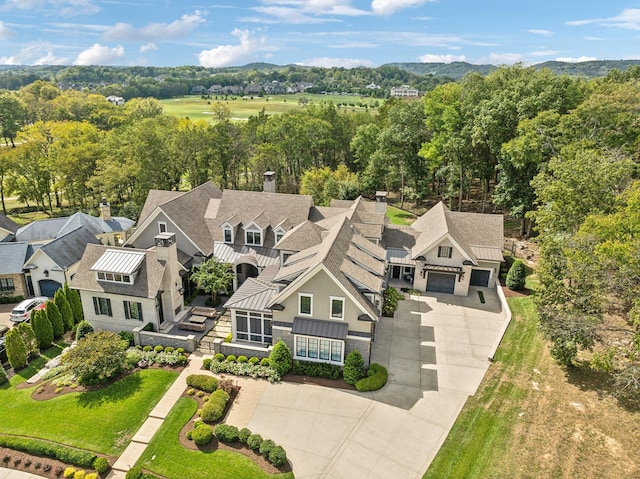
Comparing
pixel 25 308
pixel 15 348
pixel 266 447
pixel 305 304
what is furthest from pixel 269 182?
pixel 266 447

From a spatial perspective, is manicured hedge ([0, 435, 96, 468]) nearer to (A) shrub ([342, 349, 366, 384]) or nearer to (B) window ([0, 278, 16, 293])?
(A) shrub ([342, 349, 366, 384])

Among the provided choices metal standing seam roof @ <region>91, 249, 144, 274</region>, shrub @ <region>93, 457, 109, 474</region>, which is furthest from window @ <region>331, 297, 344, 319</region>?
metal standing seam roof @ <region>91, 249, 144, 274</region>

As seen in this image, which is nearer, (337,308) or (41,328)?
(337,308)

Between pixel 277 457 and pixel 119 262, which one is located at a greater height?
pixel 119 262

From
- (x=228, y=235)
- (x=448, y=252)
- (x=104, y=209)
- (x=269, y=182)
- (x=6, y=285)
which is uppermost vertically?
(x=269, y=182)

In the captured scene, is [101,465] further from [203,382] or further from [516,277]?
[516,277]

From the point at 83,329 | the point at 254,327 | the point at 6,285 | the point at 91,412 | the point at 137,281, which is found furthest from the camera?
the point at 6,285
